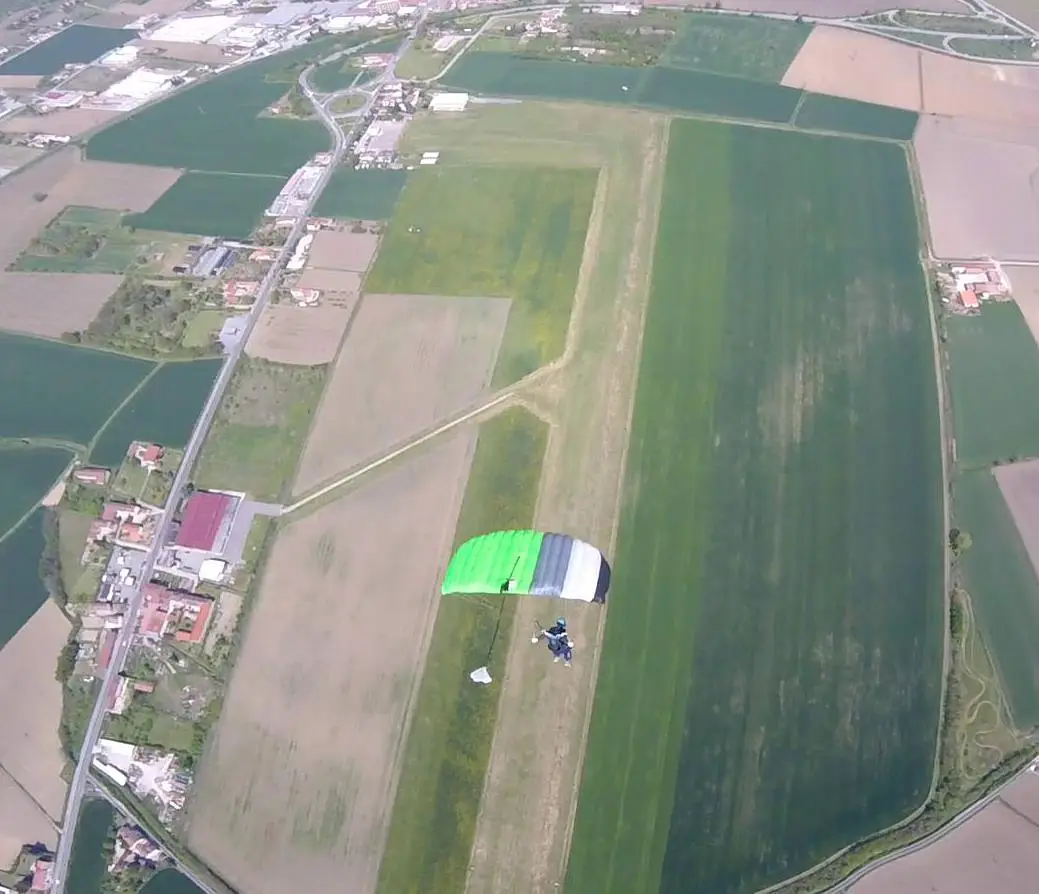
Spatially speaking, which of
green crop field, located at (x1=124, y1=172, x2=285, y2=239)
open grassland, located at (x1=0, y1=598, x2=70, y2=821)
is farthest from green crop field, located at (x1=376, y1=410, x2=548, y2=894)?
green crop field, located at (x1=124, y1=172, x2=285, y2=239)

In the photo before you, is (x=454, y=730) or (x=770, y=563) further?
(x=770, y=563)

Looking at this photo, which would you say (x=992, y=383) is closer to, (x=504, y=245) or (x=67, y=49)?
(x=504, y=245)

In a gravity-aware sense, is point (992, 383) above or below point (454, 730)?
above

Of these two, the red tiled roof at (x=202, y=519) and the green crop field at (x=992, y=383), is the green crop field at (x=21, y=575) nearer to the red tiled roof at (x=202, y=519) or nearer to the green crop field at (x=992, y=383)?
the red tiled roof at (x=202, y=519)

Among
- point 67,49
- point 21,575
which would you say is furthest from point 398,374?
point 67,49

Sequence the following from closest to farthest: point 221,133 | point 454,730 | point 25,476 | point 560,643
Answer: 1. point 454,730
2. point 560,643
3. point 25,476
4. point 221,133

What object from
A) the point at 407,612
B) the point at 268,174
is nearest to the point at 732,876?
the point at 407,612
